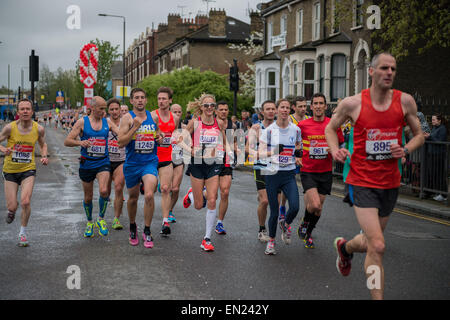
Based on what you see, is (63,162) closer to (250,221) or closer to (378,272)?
(250,221)

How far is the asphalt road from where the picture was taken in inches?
220

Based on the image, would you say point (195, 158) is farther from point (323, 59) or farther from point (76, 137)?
point (323, 59)

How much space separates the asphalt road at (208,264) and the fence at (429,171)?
2251 millimetres

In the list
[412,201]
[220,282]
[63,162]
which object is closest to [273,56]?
[63,162]

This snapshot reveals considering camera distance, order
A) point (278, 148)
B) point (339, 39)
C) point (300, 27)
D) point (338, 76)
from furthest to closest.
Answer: point (300, 27), point (338, 76), point (339, 39), point (278, 148)

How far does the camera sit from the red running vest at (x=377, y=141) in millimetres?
5195

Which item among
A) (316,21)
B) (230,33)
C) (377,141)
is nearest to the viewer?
(377,141)

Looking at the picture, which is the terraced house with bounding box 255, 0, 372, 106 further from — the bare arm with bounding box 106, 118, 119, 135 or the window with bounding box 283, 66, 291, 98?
the bare arm with bounding box 106, 118, 119, 135

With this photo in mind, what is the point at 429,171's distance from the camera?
504 inches

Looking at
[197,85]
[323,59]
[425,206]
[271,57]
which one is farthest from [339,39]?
[197,85]

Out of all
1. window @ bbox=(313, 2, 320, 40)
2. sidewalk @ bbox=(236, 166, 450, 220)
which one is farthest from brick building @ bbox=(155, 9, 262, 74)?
sidewalk @ bbox=(236, 166, 450, 220)

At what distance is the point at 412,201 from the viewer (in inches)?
494

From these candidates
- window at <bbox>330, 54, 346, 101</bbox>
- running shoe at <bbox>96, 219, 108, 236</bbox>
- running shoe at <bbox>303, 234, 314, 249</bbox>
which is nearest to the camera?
running shoe at <bbox>303, 234, 314, 249</bbox>

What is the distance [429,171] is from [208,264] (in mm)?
7681
